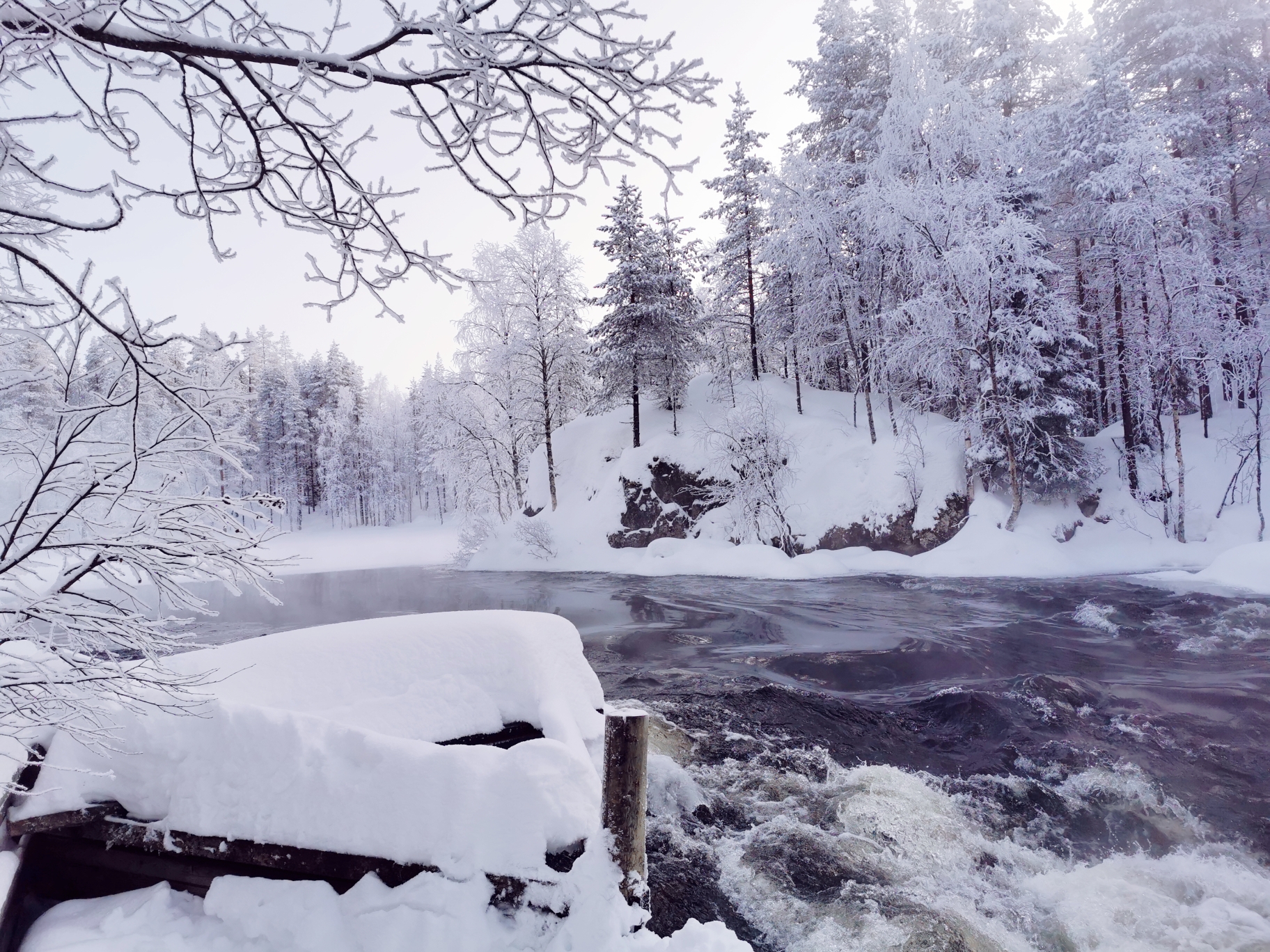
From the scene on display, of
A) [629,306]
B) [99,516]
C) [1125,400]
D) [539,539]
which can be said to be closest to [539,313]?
[629,306]

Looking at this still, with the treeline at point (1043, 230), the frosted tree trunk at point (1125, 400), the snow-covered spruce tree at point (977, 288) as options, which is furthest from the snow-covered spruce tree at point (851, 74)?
the frosted tree trunk at point (1125, 400)

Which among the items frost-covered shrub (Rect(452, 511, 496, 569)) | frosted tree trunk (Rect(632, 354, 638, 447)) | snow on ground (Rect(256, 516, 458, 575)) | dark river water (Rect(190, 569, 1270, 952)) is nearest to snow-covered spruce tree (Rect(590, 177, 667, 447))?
frosted tree trunk (Rect(632, 354, 638, 447))

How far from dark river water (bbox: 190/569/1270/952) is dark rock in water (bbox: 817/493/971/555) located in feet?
16.8

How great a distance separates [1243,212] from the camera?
64.8ft

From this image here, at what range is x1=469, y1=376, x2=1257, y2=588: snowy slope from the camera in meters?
14.3

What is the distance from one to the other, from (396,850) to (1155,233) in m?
20.7

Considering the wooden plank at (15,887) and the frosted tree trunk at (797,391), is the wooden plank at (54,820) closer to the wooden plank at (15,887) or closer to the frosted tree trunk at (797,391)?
the wooden plank at (15,887)

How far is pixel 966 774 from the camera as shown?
5133 millimetres

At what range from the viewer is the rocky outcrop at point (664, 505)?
794 inches

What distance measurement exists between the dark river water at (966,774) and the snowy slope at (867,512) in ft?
13.5

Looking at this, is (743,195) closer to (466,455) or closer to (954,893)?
(466,455)

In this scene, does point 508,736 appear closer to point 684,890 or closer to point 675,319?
point 684,890

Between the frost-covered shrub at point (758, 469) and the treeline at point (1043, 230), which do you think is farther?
the frost-covered shrub at point (758, 469)

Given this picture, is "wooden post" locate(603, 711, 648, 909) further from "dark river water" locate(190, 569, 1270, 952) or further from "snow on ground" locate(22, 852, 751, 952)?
"dark river water" locate(190, 569, 1270, 952)
